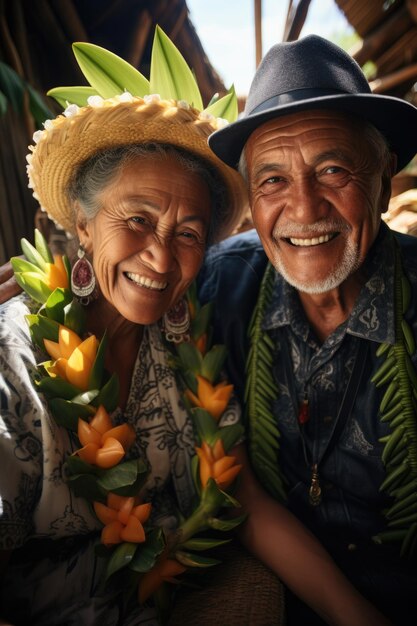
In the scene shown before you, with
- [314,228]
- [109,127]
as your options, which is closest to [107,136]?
[109,127]

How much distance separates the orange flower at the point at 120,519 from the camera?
138cm

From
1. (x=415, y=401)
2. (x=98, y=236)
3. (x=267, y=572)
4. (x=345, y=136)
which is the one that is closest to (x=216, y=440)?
(x=267, y=572)

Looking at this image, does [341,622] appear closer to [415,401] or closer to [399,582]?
[399,582]

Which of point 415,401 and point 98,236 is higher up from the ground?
point 98,236

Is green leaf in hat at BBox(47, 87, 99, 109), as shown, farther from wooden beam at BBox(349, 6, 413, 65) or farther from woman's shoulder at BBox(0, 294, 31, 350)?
wooden beam at BBox(349, 6, 413, 65)

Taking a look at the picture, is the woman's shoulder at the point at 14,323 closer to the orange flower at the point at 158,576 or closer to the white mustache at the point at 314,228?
the orange flower at the point at 158,576

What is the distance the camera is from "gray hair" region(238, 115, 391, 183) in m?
1.57

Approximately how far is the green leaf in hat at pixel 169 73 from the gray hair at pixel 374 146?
1.01 feet

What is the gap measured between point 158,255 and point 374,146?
2.86 feet

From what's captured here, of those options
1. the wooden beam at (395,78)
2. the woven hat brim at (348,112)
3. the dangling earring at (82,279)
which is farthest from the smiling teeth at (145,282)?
the wooden beam at (395,78)

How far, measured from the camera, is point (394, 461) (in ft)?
5.21

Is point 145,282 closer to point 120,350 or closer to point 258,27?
point 120,350

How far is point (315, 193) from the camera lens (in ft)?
5.11

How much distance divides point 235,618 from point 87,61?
6.10 ft
